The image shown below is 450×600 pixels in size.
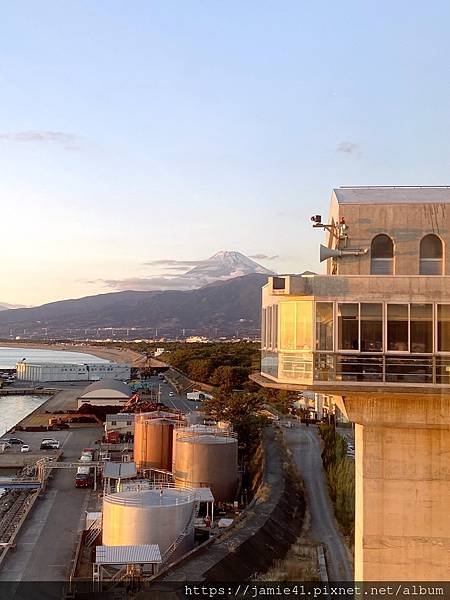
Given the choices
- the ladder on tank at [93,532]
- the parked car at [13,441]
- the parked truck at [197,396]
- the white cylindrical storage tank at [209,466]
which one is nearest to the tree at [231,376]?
the parked truck at [197,396]

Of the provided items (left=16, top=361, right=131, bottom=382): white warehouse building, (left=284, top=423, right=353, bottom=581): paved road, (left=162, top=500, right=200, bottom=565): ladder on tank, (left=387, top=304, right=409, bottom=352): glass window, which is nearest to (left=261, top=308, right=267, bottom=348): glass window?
(left=387, top=304, right=409, bottom=352): glass window

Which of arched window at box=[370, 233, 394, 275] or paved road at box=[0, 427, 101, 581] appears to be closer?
arched window at box=[370, 233, 394, 275]

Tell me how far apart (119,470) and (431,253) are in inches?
847

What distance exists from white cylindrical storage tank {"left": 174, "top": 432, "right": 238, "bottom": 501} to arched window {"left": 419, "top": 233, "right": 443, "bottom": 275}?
57.9ft

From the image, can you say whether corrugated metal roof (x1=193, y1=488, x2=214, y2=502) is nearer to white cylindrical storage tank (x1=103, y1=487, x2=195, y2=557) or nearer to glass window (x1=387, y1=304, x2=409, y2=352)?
white cylindrical storage tank (x1=103, y1=487, x2=195, y2=557)

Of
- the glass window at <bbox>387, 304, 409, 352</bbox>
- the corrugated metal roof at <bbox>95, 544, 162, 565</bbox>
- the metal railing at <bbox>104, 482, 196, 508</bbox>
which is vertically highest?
the glass window at <bbox>387, 304, 409, 352</bbox>

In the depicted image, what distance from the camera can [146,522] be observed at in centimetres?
1908

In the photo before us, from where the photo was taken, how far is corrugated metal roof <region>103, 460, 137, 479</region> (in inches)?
1115

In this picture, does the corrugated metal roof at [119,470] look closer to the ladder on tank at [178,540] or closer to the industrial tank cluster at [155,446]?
the industrial tank cluster at [155,446]

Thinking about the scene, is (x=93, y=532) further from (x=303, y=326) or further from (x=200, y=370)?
(x=200, y=370)

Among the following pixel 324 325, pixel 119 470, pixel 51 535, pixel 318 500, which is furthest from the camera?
pixel 119 470

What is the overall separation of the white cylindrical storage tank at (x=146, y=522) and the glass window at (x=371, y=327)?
11.2 m

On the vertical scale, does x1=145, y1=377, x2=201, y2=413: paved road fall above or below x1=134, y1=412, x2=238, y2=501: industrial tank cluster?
below

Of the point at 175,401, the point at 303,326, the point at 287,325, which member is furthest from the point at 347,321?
the point at 175,401
